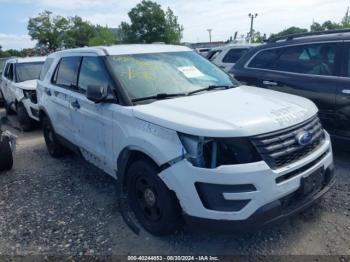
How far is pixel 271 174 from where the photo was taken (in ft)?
8.30

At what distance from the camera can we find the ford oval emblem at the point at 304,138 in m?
2.77

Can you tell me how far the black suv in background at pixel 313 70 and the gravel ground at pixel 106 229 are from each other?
777 millimetres

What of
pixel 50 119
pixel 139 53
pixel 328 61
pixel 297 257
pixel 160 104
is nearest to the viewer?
pixel 297 257

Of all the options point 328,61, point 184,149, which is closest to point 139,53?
point 184,149

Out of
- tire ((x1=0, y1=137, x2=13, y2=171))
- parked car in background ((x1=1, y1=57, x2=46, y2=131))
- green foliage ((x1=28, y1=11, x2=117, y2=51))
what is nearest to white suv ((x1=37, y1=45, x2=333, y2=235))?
tire ((x1=0, y1=137, x2=13, y2=171))

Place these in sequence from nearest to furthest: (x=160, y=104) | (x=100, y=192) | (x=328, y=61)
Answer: (x=160, y=104) < (x=100, y=192) < (x=328, y=61)

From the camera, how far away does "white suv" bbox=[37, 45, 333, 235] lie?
2.54 m

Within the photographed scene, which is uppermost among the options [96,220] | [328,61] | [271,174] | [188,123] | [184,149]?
[328,61]

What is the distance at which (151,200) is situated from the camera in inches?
122

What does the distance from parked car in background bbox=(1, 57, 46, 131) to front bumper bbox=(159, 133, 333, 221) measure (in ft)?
18.8

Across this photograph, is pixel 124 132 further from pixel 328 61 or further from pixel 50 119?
pixel 328 61

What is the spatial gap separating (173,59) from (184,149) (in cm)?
168

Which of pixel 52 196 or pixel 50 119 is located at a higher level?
pixel 50 119

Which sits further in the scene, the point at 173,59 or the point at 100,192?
the point at 100,192
